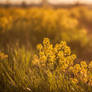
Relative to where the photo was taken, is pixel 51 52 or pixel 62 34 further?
pixel 62 34

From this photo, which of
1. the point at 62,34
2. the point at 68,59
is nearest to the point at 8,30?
the point at 62,34

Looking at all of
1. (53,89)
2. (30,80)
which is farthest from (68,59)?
(30,80)

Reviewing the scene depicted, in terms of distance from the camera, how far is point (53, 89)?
1914mm

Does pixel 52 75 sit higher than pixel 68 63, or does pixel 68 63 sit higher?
pixel 68 63

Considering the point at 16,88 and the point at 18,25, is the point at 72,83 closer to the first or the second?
the point at 16,88

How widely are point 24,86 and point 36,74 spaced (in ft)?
0.66

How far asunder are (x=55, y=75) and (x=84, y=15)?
5.87m

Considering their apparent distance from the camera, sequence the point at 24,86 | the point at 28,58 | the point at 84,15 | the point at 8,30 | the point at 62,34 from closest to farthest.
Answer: the point at 24,86
the point at 28,58
the point at 62,34
the point at 8,30
the point at 84,15

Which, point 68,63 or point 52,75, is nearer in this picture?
point 68,63

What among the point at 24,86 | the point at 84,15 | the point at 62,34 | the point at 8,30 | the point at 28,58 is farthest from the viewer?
the point at 84,15

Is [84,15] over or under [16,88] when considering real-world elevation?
over

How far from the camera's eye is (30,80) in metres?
2.02

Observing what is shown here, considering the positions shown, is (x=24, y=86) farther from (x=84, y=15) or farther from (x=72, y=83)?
(x=84, y=15)

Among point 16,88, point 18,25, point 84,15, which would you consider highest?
point 84,15
